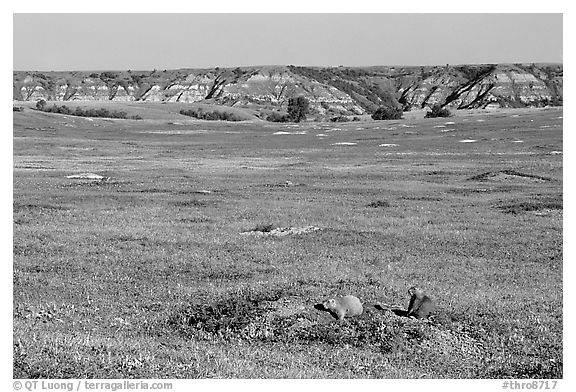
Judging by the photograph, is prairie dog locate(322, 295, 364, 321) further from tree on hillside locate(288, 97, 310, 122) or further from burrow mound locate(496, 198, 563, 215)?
tree on hillside locate(288, 97, 310, 122)

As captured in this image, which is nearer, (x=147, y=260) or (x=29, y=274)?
(x=29, y=274)

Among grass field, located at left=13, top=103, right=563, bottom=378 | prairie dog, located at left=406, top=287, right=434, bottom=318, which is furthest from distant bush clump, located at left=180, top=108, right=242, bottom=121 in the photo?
prairie dog, located at left=406, top=287, right=434, bottom=318

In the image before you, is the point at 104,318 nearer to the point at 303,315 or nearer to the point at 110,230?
the point at 303,315

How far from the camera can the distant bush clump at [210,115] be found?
185 meters

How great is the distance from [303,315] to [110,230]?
548 inches

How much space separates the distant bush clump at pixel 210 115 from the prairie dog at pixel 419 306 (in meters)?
170

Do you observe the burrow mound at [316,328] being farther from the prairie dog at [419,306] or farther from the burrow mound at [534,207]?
the burrow mound at [534,207]

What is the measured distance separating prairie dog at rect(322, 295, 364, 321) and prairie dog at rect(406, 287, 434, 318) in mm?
1179

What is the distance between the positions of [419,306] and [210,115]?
574ft

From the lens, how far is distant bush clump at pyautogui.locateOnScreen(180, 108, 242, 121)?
185 m

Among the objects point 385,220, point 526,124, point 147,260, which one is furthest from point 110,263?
point 526,124

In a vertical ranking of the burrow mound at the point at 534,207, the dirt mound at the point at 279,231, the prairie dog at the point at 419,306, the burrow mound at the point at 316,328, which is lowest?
the dirt mound at the point at 279,231

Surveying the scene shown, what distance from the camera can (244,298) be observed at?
669 inches

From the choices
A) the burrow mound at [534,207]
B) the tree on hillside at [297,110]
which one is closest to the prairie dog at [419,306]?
the burrow mound at [534,207]
